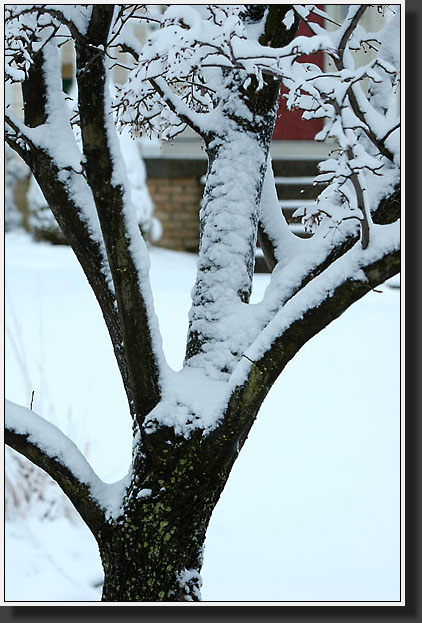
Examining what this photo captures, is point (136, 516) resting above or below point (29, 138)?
below

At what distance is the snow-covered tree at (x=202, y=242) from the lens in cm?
170

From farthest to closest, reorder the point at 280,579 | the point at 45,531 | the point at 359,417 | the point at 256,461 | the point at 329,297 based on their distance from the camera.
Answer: the point at 359,417 < the point at 256,461 < the point at 45,531 < the point at 280,579 < the point at 329,297

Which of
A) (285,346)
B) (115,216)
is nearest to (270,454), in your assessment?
(285,346)

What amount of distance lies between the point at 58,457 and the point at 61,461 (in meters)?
0.01

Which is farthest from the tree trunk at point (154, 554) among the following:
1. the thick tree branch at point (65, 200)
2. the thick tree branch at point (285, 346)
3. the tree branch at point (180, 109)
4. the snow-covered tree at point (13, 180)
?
the snow-covered tree at point (13, 180)

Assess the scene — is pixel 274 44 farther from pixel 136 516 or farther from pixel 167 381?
pixel 136 516

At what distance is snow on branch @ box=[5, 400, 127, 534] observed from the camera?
1.94 m

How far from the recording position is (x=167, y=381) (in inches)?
75.6

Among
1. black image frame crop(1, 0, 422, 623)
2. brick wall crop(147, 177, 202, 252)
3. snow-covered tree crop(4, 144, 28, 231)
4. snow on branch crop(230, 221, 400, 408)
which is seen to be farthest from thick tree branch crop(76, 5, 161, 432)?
snow-covered tree crop(4, 144, 28, 231)

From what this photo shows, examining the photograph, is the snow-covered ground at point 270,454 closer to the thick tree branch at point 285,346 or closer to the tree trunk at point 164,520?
the tree trunk at point 164,520

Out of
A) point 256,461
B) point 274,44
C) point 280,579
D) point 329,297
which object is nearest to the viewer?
point 329,297

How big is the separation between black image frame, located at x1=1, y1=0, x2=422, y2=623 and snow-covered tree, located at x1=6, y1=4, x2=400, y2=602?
56 millimetres

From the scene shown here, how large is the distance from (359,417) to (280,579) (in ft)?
5.43

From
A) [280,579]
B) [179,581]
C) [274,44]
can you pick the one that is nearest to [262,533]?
[280,579]
